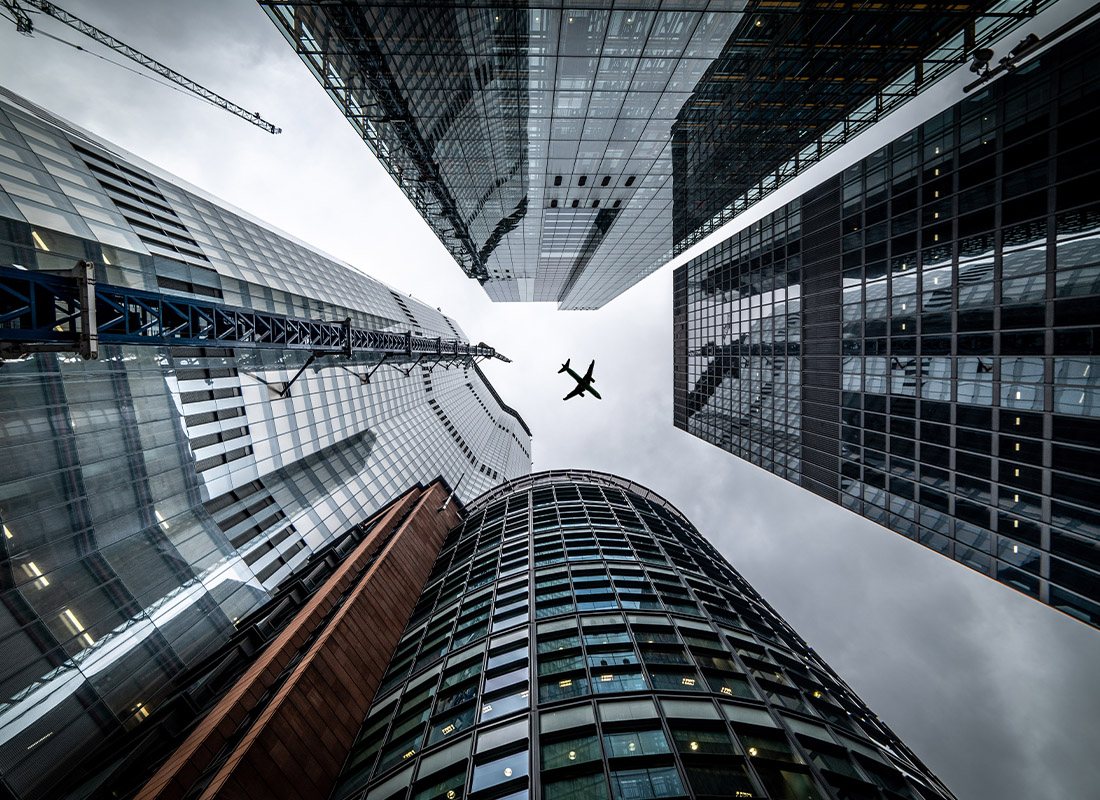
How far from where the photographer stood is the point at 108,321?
558 inches

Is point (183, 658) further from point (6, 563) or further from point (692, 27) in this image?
point (692, 27)

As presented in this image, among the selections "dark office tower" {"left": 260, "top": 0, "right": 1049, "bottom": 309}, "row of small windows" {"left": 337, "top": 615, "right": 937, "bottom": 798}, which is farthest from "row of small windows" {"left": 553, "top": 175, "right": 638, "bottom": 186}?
"row of small windows" {"left": 337, "top": 615, "right": 937, "bottom": 798}

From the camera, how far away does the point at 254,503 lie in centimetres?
2795

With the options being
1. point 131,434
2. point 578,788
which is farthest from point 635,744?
point 131,434

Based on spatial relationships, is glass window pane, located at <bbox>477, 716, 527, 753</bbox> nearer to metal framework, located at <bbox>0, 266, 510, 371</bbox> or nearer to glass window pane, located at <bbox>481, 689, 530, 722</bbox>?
glass window pane, located at <bbox>481, 689, 530, 722</bbox>

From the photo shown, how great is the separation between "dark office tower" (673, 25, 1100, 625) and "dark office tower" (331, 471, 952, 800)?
40.7 ft

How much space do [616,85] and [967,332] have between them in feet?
77.7

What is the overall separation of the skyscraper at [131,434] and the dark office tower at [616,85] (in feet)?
44.0

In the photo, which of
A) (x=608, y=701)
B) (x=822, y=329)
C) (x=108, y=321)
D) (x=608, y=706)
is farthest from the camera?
(x=822, y=329)

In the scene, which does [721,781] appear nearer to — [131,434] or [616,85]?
[131,434]

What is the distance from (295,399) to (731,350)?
41179 millimetres

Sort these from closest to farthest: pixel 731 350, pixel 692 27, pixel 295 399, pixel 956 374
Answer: pixel 692 27 → pixel 956 374 → pixel 295 399 → pixel 731 350

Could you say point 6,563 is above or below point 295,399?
below

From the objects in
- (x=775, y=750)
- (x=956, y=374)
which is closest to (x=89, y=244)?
(x=775, y=750)
